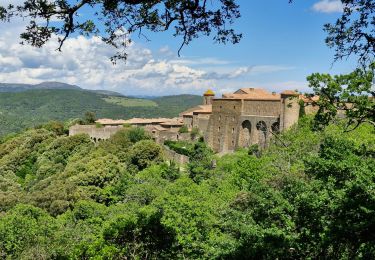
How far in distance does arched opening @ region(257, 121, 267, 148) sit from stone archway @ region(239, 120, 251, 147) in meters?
1.64

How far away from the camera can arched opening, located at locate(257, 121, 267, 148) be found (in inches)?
1982

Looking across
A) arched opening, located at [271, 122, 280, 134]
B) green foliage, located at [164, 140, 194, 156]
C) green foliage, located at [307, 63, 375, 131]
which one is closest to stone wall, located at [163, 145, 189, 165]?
green foliage, located at [164, 140, 194, 156]

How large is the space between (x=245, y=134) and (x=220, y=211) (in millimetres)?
33405

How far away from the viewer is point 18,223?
23719 mm

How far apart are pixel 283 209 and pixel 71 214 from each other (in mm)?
19466

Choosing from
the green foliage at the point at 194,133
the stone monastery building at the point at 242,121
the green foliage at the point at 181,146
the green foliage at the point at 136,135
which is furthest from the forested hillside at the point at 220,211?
the green foliage at the point at 194,133

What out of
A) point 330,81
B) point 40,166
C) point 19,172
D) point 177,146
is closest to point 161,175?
point 177,146

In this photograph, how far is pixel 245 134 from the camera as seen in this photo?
174 feet

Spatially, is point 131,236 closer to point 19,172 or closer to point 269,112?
point 269,112

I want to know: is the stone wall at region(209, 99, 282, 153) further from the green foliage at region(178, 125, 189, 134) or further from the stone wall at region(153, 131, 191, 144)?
the green foliage at region(178, 125, 189, 134)

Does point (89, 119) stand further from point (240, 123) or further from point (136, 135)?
point (240, 123)

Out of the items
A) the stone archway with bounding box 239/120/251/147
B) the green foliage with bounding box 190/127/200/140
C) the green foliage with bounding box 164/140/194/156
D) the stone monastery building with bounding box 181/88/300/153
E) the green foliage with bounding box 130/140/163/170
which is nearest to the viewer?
the green foliage with bounding box 130/140/163/170

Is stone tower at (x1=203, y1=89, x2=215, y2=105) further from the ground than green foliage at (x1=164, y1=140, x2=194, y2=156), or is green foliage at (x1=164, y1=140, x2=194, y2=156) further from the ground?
stone tower at (x1=203, y1=89, x2=215, y2=105)

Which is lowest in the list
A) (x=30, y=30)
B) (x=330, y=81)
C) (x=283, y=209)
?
(x=283, y=209)
